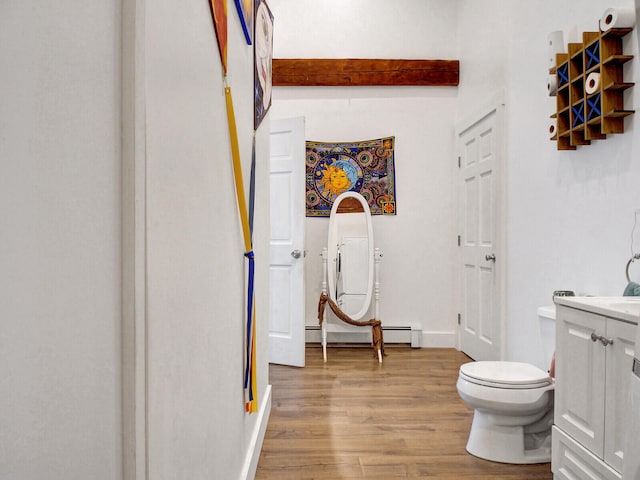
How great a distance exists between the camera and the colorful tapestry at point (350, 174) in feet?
15.8

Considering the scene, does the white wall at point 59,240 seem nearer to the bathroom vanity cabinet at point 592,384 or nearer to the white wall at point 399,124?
the bathroom vanity cabinet at point 592,384

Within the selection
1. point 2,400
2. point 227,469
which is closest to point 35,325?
point 2,400

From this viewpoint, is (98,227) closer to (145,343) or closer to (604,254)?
(145,343)

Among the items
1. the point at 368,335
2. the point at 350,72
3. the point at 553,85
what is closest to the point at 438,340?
the point at 368,335

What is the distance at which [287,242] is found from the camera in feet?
13.5

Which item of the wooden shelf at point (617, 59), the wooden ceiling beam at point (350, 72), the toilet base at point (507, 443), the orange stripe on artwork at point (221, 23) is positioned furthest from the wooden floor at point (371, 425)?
the wooden ceiling beam at point (350, 72)

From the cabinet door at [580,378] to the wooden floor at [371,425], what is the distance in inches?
19.2

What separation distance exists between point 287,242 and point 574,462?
267 centimetres

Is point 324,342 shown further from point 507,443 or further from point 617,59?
point 617,59

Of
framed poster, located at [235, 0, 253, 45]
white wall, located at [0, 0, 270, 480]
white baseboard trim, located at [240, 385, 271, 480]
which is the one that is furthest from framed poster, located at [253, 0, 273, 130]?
white baseboard trim, located at [240, 385, 271, 480]

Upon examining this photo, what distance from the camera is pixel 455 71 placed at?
4723 mm

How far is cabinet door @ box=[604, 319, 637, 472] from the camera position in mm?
1524

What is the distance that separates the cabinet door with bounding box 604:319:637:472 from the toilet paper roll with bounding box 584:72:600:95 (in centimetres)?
114

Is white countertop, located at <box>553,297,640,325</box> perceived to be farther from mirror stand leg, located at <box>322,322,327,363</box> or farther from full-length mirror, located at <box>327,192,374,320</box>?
full-length mirror, located at <box>327,192,374,320</box>
